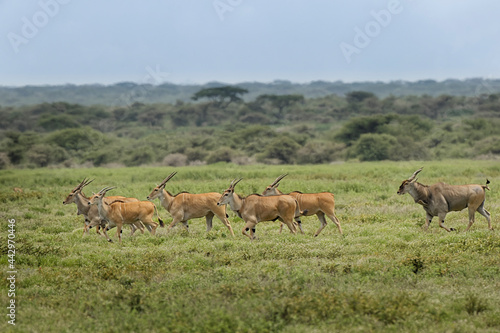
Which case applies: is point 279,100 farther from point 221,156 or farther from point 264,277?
point 264,277

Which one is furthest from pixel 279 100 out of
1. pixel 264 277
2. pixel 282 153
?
pixel 264 277

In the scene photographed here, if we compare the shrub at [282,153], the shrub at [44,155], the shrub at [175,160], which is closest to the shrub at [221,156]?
the shrub at [175,160]

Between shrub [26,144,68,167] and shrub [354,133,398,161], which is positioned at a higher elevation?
shrub [354,133,398,161]

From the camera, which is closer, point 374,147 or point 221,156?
point 374,147

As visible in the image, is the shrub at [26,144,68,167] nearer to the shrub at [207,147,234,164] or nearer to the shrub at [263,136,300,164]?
the shrub at [207,147,234,164]

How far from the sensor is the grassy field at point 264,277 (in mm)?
7824

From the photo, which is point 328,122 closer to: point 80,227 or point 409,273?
point 80,227

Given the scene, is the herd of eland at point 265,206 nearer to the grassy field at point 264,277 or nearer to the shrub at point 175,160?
the grassy field at point 264,277

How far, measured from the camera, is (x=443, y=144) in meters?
40.5

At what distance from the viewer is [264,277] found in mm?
9852

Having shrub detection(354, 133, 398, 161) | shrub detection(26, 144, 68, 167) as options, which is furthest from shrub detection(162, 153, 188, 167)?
shrub detection(354, 133, 398, 161)

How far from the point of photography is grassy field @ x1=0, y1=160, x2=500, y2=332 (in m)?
7.82

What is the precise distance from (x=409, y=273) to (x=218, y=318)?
3743 mm

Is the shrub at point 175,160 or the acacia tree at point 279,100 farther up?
the acacia tree at point 279,100
